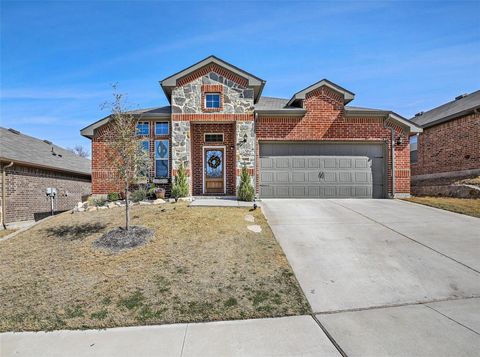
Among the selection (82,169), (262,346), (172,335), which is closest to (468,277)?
(262,346)

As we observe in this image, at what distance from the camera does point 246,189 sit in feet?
36.1

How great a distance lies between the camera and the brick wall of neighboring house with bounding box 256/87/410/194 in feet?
40.8

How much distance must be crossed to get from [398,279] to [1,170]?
663 inches

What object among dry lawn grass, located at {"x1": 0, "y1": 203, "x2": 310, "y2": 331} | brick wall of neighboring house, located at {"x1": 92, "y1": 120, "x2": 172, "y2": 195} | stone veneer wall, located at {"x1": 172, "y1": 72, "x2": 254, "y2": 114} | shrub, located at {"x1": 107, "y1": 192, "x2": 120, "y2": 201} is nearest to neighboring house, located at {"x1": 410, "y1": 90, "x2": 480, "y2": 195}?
stone veneer wall, located at {"x1": 172, "y1": 72, "x2": 254, "y2": 114}

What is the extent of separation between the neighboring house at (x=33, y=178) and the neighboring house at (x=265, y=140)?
470cm

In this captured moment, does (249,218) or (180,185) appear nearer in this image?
(249,218)

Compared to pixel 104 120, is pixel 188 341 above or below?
below

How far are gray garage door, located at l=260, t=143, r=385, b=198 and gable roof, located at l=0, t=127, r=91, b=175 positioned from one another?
1285 cm

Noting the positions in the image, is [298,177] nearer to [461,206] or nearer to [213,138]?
[213,138]

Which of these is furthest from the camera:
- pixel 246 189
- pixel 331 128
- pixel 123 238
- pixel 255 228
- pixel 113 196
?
pixel 331 128

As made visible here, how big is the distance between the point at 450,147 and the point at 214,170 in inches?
550

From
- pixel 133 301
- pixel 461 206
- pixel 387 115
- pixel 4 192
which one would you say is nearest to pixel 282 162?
pixel 387 115

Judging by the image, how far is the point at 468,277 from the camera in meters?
4.95

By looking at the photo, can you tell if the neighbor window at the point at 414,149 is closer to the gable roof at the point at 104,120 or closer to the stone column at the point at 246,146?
the stone column at the point at 246,146
